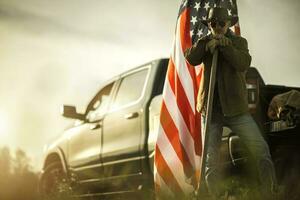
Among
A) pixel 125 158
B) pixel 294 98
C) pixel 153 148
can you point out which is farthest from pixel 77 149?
pixel 294 98

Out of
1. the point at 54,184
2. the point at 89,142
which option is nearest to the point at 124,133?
the point at 89,142

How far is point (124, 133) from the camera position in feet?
21.1

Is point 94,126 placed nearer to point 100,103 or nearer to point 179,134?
point 100,103

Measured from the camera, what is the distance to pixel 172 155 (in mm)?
5484

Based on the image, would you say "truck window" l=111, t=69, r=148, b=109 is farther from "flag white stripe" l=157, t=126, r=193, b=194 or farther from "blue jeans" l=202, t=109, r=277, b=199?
"blue jeans" l=202, t=109, r=277, b=199

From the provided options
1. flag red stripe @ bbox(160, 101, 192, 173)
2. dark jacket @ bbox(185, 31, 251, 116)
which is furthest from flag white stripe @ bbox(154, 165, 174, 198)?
dark jacket @ bbox(185, 31, 251, 116)

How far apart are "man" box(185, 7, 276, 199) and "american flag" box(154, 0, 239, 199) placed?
2.33 feet

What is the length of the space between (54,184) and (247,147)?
4.21 m

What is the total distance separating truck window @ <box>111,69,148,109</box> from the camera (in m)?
6.57

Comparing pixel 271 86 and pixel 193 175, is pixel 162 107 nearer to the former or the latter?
pixel 193 175

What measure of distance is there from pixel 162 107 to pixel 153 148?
0.51 metres

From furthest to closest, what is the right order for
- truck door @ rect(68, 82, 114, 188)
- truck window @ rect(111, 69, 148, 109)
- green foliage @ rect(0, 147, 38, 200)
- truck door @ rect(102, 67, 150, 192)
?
1. green foliage @ rect(0, 147, 38, 200)
2. truck door @ rect(68, 82, 114, 188)
3. truck window @ rect(111, 69, 148, 109)
4. truck door @ rect(102, 67, 150, 192)

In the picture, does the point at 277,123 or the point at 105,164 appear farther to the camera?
the point at 105,164

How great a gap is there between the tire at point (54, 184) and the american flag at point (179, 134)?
2248mm
